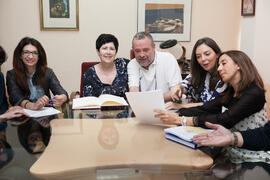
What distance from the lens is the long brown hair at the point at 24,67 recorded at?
252 cm

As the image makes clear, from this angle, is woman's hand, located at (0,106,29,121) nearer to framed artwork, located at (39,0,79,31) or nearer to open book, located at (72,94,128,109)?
open book, located at (72,94,128,109)

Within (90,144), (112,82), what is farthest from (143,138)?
(112,82)

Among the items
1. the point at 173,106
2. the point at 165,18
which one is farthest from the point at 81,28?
the point at 173,106

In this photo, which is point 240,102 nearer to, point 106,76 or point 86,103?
point 86,103

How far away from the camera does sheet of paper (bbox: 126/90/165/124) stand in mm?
1647

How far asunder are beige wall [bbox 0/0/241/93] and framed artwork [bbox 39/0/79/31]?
64mm

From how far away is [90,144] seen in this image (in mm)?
1452

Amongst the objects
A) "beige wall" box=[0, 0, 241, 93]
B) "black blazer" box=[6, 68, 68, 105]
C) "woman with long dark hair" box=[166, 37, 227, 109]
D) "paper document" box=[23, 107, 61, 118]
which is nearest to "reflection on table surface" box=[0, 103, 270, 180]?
"paper document" box=[23, 107, 61, 118]

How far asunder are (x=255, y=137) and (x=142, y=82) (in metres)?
1.63

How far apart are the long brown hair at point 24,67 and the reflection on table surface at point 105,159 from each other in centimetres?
71

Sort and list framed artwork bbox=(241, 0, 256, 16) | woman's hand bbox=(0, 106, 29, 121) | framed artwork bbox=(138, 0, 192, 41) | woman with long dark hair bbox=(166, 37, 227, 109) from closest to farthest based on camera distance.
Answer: woman's hand bbox=(0, 106, 29, 121) → woman with long dark hair bbox=(166, 37, 227, 109) → framed artwork bbox=(241, 0, 256, 16) → framed artwork bbox=(138, 0, 192, 41)

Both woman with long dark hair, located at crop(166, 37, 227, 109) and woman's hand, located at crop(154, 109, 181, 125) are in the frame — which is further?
woman with long dark hair, located at crop(166, 37, 227, 109)

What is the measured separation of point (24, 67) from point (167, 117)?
1.59 meters

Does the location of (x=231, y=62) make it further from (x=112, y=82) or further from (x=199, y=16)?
(x=199, y=16)
